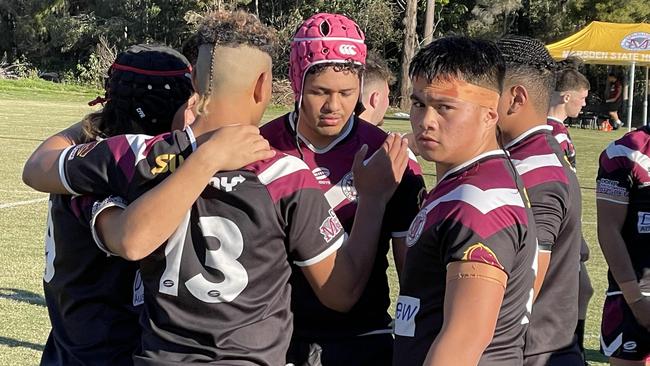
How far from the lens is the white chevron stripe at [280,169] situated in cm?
268

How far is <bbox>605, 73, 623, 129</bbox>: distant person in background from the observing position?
3678cm

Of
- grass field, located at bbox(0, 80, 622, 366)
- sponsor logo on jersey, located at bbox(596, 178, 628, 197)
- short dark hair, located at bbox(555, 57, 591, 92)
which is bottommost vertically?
grass field, located at bbox(0, 80, 622, 366)

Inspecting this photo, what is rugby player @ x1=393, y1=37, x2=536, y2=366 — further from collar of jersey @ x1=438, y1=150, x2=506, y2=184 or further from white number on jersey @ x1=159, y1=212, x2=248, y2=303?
white number on jersey @ x1=159, y1=212, x2=248, y2=303

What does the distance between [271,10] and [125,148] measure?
166 ft

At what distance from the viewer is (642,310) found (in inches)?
192

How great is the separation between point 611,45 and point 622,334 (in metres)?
26.9

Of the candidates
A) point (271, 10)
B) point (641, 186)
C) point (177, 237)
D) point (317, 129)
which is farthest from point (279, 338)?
point (271, 10)

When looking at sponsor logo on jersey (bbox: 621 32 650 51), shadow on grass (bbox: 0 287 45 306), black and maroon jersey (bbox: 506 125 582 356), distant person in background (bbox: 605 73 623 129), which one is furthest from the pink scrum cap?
distant person in background (bbox: 605 73 623 129)

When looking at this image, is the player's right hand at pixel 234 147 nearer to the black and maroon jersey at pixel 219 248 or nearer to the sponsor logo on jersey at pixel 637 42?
the black and maroon jersey at pixel 219 248

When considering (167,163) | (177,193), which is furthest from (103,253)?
(177,193)

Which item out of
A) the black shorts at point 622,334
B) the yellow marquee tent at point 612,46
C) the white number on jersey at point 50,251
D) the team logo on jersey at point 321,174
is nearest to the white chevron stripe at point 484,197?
the team logo on jersey at point 321,174

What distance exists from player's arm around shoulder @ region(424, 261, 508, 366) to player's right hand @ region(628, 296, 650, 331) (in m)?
2.80

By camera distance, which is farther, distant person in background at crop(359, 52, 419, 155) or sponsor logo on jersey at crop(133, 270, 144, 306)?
distant person in background at crop(359, 52, 419, 155)

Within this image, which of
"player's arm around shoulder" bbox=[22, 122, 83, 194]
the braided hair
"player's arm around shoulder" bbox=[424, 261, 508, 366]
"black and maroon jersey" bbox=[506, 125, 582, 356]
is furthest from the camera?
"black and maroon jersey" bbox=[506, 125, 582, 356]
